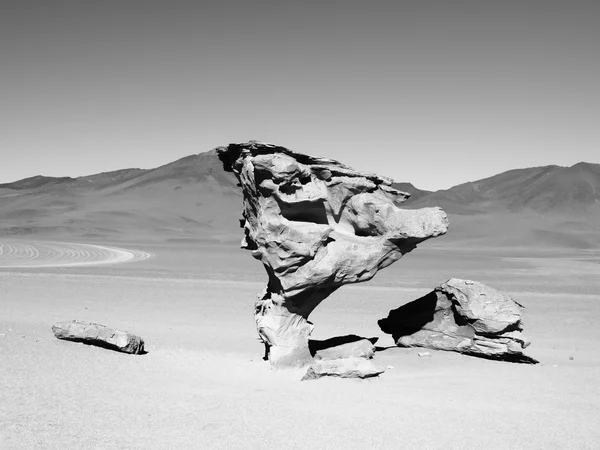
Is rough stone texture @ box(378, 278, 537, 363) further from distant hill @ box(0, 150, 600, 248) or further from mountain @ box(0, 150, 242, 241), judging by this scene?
mountain @ box(0, 150, 242, 241)

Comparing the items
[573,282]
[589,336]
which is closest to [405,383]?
[589,336]

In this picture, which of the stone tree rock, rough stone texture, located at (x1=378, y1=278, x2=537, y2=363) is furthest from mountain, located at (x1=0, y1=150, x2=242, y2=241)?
the stone tree rock

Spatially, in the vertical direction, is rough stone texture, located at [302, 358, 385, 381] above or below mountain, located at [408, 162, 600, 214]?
below

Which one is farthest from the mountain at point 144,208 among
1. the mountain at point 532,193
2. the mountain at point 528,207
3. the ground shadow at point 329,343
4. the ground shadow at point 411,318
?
the ground shadow at point 329,343

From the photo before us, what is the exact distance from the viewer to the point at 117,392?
7168 millimetres

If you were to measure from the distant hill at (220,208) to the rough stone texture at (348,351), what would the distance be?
57.7 m

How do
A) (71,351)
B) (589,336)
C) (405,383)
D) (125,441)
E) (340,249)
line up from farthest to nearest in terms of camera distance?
1. (589,336)
2. (340,249)
3. (71,351)
4. (405,383)
5. (125,441)

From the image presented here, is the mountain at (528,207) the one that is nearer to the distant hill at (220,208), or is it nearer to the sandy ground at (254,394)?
the distant hill at (220,208)

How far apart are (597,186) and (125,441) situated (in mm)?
111997

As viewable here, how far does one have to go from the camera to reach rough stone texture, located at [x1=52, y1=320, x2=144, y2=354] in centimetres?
950

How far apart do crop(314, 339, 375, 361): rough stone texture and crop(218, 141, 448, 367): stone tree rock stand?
496mm

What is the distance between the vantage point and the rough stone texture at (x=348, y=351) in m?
9.91

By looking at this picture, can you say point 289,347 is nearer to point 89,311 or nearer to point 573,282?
point 89,311

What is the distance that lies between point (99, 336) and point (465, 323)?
6.60 m
